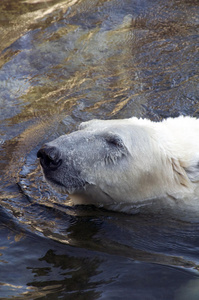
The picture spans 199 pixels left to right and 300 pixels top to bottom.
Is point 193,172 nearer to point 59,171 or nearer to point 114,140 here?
point 114,140

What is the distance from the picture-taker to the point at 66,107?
5.85 metres

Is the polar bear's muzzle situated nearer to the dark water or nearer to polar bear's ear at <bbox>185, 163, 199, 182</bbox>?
the dark water

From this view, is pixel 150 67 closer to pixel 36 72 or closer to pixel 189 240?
pixel 36 72

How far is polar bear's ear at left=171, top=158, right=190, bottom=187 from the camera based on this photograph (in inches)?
145

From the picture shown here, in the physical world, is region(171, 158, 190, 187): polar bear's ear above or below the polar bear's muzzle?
below

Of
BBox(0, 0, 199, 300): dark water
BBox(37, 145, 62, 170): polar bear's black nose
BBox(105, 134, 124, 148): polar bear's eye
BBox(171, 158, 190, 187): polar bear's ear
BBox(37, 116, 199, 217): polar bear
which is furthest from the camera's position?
BBox(171, 158, 190, 187): polar bear's ear

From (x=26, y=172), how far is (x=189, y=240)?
193cm

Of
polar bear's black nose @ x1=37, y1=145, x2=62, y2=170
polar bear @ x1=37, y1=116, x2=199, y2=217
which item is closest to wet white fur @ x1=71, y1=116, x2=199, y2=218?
polar bear @ x1=37, y1=116, x2=199, y2=217

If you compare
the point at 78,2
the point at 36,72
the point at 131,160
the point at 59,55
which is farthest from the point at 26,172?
the point at 78,2

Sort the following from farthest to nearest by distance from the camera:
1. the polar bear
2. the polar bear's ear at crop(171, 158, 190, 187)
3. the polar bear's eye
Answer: the polar bear's ear at crop(171, 158, 190, 187) → the polar bear's eye → the polar bear

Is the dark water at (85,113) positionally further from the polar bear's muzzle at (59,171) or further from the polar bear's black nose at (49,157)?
the polar bear's black nose at (49,157)

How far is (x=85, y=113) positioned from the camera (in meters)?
5.68

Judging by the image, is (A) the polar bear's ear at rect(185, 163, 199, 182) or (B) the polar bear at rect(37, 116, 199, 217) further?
(A) the polar bear's ear at rect(185, 163, 199, 182)

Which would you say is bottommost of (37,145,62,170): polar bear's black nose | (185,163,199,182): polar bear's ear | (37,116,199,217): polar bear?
(185,163,199,182): polar bear's ear
